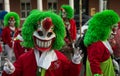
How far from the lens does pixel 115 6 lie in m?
31.3

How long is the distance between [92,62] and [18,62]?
1365 millimetres

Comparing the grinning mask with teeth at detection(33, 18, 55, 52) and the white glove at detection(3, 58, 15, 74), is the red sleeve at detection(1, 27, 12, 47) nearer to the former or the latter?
the grinning mask with teeth at detection(33, 18, 55, 52)

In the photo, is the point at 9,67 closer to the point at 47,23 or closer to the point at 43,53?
the point at 43,53

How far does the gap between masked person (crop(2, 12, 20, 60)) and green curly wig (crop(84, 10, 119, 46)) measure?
3751 mm

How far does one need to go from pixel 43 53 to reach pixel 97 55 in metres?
1.27

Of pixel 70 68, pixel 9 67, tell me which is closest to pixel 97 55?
pixel 70 68

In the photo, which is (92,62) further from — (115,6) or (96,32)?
(115,6)

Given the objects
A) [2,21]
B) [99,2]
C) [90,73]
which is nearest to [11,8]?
[99,2]

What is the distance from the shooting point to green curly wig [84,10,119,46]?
5.71 meters

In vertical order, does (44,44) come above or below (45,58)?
above

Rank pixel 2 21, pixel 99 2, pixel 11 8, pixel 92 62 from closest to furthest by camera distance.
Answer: pixel 92 62 → pixel 2 21 → pixel 11 8 → pixel 99 2

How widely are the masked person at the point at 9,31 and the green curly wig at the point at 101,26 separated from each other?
375cm

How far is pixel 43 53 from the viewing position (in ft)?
14.5

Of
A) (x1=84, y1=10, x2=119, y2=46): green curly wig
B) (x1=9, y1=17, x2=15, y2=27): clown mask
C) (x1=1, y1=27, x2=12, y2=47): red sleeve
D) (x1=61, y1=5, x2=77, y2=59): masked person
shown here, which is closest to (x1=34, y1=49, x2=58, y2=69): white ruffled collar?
(x1=84, y1=10, x2=119, y2=46): green curly wig
